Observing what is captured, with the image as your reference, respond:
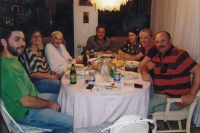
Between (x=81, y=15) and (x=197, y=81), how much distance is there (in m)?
3.56

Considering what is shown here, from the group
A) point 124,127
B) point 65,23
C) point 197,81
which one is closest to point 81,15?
point 65,23

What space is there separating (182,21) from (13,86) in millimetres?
2473

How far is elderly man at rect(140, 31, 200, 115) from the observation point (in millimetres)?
1892

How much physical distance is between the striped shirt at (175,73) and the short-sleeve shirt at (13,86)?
136 cm

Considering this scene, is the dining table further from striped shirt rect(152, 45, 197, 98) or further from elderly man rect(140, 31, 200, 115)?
striped shirt rect(152, 45, 197, 98)

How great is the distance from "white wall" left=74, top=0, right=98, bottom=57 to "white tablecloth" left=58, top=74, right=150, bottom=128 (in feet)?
11.0

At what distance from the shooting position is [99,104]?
62.7 inches

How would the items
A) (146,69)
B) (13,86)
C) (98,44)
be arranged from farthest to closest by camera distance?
(98,44)
(146,69)
(13,86)

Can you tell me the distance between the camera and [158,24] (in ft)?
13.7

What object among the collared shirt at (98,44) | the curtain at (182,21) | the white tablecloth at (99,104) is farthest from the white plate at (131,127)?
the collared shirt at (98,44)

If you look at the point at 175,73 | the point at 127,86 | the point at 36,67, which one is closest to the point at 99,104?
the point at 127,86

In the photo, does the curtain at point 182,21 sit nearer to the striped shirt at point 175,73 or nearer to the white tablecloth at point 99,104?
the striped shirt at point 175,73

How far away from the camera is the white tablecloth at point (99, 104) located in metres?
1.59

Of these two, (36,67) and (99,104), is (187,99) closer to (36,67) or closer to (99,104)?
(99,104)
